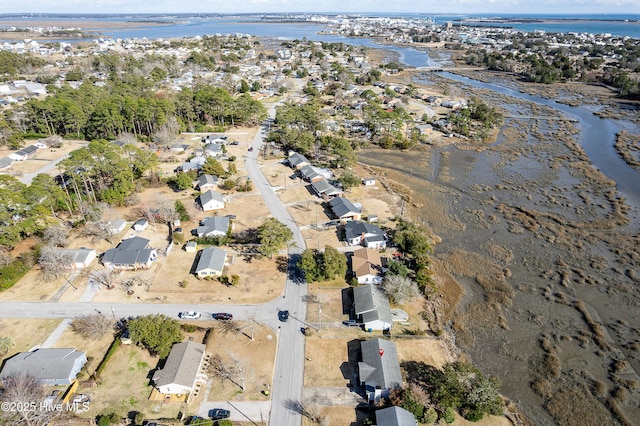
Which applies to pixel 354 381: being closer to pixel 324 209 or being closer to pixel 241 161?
pixel 324 209

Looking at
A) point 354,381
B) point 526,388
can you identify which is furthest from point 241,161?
point 526,388

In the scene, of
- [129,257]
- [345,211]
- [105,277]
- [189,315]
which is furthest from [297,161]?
[189,315]

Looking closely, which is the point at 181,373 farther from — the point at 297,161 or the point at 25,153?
the point at 25,153

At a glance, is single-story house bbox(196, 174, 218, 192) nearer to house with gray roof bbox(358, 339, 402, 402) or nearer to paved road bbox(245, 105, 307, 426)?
paved road bbox(245, 105, 307, 426)

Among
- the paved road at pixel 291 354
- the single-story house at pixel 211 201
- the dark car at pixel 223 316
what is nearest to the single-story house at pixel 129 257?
the single-story house at pixel 211 201

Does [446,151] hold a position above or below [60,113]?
below

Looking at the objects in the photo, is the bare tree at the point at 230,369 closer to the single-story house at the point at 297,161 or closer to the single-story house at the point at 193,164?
the single-story house at the point at 297,161
